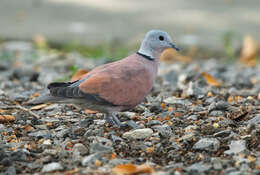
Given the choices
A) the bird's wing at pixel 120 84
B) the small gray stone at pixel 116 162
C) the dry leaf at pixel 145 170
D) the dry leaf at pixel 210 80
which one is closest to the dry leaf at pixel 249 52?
the dry leaf at pixel 210 80

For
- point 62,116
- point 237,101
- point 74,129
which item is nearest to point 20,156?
point 74,129

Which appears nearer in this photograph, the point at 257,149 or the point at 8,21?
the point at 257,149

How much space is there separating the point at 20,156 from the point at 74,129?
0.69 meters

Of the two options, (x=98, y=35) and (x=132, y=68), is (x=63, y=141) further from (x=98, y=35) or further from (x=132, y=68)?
(x=98, y=35)

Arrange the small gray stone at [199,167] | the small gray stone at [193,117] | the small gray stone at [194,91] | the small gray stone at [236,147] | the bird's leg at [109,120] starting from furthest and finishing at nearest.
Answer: the small gray stone at [194,91] < the small gray stone at [193,117] < the bird's leg at [109,120] < the small gray stone at [236,147] < the small gray stone at [199,167]

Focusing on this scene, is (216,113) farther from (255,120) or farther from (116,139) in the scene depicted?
(116,139)

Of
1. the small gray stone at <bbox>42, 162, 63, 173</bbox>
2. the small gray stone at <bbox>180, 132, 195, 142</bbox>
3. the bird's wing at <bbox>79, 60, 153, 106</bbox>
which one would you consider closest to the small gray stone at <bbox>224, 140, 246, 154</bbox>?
the small gray stone at <bbox>180, 132, 195, 142</bbox>

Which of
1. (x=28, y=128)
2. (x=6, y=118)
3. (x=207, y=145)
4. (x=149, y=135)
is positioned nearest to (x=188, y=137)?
(x=207, y=145)

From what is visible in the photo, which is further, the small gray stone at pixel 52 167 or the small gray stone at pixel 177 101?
the small gray stone at pixel 177 101

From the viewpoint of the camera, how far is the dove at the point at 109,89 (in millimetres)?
3648

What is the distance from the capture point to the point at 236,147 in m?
3.20

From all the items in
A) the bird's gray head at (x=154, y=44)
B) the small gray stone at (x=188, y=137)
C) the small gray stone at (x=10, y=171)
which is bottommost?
the small gray stone at (x=10, y=171)

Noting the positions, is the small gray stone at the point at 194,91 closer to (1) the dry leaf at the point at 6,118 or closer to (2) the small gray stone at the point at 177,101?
(2) the small gray stone at the point at 177,101

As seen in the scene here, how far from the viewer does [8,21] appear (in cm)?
973
